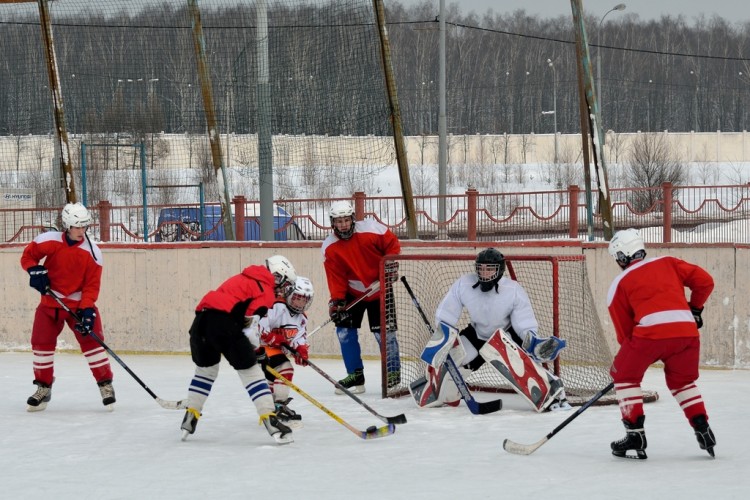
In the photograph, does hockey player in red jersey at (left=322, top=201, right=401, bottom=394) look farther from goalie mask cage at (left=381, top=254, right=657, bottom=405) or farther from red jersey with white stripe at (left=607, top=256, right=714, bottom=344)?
red jersey with white stripe at (left=607, top=256, right=714, bottom=344)

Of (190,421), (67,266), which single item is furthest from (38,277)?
(190,421)

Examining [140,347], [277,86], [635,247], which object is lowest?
[140,347]

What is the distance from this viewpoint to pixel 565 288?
810 centimetres

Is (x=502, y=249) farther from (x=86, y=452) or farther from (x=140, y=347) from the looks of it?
(x=86, y=452)

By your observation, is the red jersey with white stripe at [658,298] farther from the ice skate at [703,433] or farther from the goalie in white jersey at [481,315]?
the goalie in white jersey at [481,315]

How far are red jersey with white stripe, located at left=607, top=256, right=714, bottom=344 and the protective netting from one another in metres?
4.83

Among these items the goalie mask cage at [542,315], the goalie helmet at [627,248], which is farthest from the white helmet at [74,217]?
the goalie helmet at [627,248]

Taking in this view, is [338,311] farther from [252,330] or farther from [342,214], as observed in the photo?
[252,330]

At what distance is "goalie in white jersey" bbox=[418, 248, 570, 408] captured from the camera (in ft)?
21.2

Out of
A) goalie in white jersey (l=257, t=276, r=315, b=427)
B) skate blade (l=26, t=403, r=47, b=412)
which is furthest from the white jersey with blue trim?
skate blade (l=26, t=403, r=47, b=412)

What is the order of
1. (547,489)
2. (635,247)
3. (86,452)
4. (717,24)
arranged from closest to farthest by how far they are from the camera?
(547,489) → (635,247) → (86,452) → (717,24)

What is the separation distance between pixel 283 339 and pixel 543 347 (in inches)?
56.1

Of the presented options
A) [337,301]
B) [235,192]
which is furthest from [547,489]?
[235,192]

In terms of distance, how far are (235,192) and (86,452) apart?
828 inches
